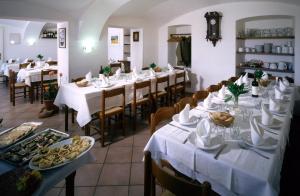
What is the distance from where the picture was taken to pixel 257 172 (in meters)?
1.39

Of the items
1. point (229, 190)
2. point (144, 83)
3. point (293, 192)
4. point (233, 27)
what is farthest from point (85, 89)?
point (233, 27)

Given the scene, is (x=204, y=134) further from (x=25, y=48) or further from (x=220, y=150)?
(x=25, y=48)

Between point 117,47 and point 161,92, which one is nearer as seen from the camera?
point 161,92

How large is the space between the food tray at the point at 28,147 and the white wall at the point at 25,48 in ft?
27.8

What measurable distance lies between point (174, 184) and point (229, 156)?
1.63ft

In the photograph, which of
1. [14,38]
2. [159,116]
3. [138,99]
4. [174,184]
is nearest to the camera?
[174,184]

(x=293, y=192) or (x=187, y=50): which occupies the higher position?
(x=187, y=50)

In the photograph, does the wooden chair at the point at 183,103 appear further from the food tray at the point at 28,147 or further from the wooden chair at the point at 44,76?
the wooden chair at the point at 44,76

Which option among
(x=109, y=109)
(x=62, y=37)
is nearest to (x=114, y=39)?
(x=62, y=37)

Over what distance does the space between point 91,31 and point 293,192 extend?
489 cm

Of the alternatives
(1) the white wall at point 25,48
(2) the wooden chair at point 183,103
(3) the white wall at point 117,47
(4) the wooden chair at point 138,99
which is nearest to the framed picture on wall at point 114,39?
(3) the white wall at point 117,47

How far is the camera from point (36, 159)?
55.7 inches

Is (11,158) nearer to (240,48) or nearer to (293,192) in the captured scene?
(293,192)

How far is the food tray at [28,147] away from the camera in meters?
1.43
